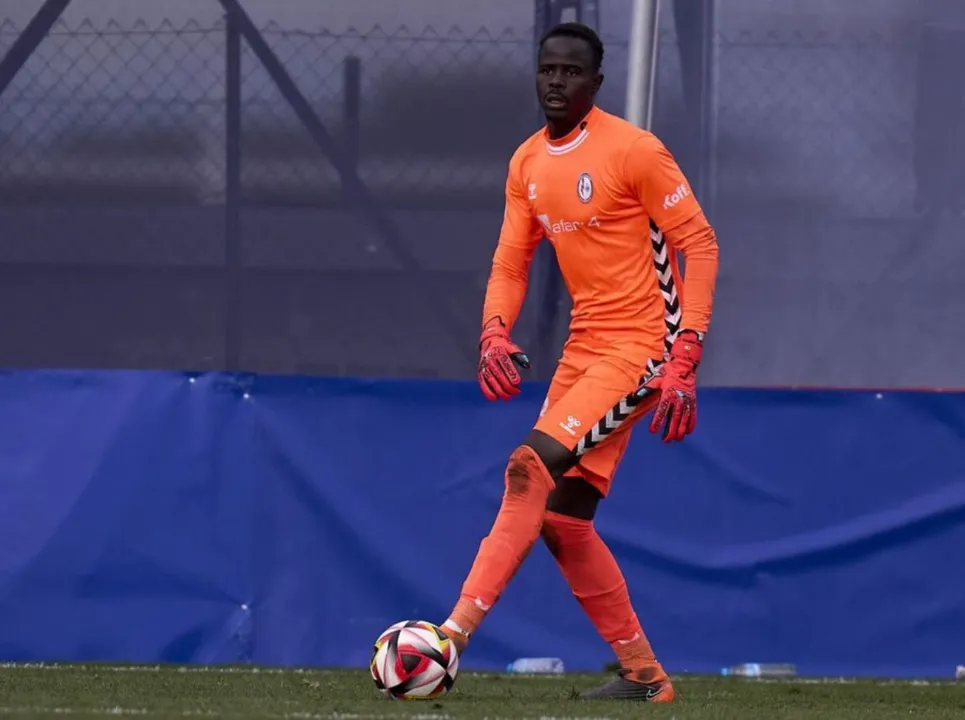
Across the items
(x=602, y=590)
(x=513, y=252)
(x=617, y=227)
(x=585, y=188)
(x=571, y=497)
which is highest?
(x=585, y=188)

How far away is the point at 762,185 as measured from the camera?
804 centimetres

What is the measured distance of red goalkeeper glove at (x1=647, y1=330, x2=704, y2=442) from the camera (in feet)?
18.1

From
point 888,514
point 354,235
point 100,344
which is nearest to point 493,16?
point 354,235

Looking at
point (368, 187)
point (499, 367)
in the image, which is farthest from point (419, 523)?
point (499, 367)

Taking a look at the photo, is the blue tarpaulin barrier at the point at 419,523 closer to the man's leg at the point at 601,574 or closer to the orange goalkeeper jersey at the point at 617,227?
the man's leg at the point at 601,574

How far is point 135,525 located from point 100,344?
851 mm

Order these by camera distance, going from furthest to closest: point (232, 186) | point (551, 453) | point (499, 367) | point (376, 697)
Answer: point (232, 186) → point (499, 367) → point (376, 697) → point (551, 453)

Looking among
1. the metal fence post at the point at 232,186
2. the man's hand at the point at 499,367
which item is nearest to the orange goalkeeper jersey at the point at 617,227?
the man's hand at the point at 499,367

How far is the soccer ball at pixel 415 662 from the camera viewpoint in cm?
511

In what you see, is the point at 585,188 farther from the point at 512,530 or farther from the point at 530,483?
the point at 512,530

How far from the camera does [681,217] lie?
224 inches

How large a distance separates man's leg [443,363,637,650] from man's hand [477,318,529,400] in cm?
14

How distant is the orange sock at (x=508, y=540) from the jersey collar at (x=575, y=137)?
3.11 feet

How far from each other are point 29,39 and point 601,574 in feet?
12.1
